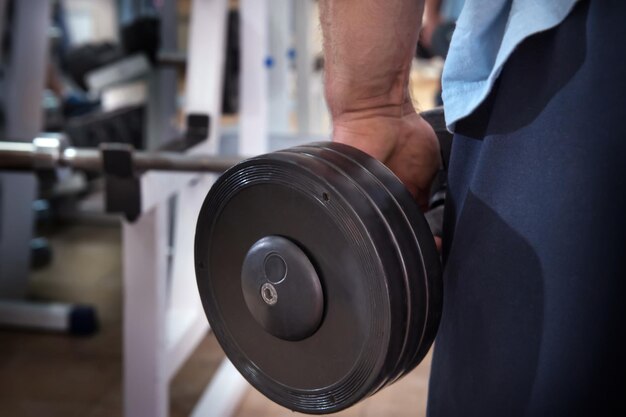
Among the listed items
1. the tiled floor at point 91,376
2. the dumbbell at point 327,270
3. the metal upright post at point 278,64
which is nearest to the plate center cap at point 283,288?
the dumbbell at point 327,270

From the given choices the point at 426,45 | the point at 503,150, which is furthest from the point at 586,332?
the point at 426,45

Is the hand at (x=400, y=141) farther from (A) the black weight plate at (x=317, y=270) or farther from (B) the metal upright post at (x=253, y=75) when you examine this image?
(B) the metal upright post at (x=253, y=75)

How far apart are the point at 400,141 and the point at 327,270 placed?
21 cm

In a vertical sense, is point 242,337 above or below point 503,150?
below

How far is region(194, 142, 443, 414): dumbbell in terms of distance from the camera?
0.57 meters

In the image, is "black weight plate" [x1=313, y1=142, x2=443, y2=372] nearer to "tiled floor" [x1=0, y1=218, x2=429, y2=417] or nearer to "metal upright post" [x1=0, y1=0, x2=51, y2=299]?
"tiled floor" [x1=0, y1=218, x2=429, y2=417]

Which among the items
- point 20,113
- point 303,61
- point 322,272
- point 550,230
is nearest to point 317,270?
point 322,272

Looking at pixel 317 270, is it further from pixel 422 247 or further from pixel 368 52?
pixel 368 52

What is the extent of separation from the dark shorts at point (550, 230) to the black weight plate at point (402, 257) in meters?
0.05

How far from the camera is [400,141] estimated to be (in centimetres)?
75

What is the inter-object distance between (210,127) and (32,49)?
2.91ft

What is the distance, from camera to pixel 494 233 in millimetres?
579

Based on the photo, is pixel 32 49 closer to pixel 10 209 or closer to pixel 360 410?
pixel 10 209

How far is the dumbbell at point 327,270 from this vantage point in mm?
571
